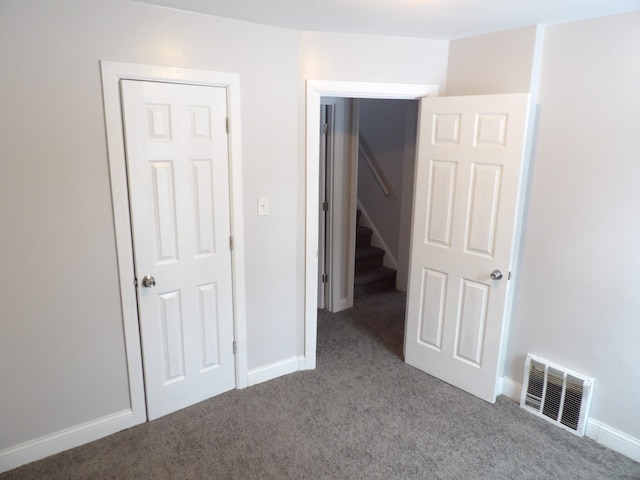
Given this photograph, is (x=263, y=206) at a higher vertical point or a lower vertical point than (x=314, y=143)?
lower

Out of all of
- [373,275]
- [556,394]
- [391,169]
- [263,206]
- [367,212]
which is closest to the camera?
[556,394]

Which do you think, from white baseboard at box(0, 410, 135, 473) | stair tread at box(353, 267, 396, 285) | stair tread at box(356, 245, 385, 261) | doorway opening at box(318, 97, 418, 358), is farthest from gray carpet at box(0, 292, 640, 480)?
stair tread at box(356, 245, 385, 261)

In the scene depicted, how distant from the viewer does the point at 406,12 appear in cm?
220

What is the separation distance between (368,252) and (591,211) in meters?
2.71

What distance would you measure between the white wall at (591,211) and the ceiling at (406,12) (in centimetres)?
20

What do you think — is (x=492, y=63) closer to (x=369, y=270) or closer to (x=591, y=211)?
(x=591, y=211)

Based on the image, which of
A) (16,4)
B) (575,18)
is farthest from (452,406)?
(16,4)

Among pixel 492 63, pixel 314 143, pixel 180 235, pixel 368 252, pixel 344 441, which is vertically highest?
pixel 492 63

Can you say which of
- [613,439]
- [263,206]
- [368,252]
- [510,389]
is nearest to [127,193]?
[263,206]

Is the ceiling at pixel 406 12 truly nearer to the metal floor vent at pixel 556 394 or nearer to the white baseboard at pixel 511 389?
the metal floor vent at pixel 556 394

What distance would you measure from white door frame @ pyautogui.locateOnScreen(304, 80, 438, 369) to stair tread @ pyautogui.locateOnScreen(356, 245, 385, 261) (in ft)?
5.91

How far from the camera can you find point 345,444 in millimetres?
2371

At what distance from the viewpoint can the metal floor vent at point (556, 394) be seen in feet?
8.01

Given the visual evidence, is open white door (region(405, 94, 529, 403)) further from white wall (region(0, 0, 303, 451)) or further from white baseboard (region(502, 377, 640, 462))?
white wall (region(0, 0, 303, 451))
